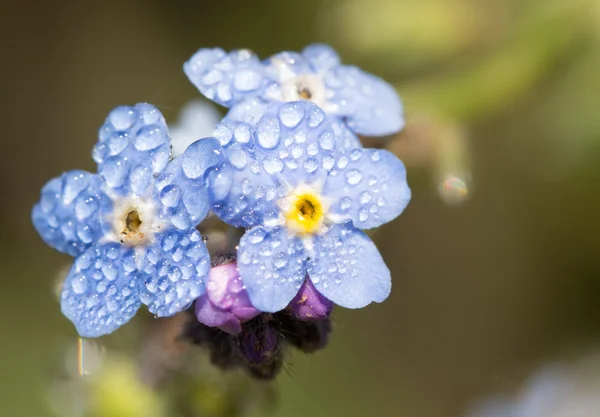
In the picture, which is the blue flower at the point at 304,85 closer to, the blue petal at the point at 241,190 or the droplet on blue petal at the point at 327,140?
the droplet on blue petal at the point at 327,140

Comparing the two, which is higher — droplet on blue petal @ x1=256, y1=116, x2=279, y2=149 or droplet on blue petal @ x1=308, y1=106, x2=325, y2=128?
droplet on blue petal @ x1=308, y1=106, x2=325, y2=128

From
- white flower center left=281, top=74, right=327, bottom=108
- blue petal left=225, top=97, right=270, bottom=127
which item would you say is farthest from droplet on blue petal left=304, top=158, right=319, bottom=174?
white flower center left=281, top=74, right=327, bottom=108

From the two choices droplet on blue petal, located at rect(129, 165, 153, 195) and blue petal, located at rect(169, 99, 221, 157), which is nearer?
droplet on blue petal, located at rect(129, 165, 153, 195)

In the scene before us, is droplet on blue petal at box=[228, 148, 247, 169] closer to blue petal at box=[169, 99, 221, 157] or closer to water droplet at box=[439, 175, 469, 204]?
blue petal at box=[169, 99, 221, 157]

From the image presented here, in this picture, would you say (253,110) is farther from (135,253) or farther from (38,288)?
(38,288)

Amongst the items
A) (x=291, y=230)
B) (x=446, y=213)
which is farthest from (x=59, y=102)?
(x=291, y=230)

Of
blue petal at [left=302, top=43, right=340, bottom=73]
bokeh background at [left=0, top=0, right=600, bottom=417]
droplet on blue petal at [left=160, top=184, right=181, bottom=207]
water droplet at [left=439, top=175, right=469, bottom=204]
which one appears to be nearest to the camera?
droplet on blue petal at [left=160, top=184, right=181, bottom=207]

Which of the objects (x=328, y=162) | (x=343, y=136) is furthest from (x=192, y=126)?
(x=328, y=162)
